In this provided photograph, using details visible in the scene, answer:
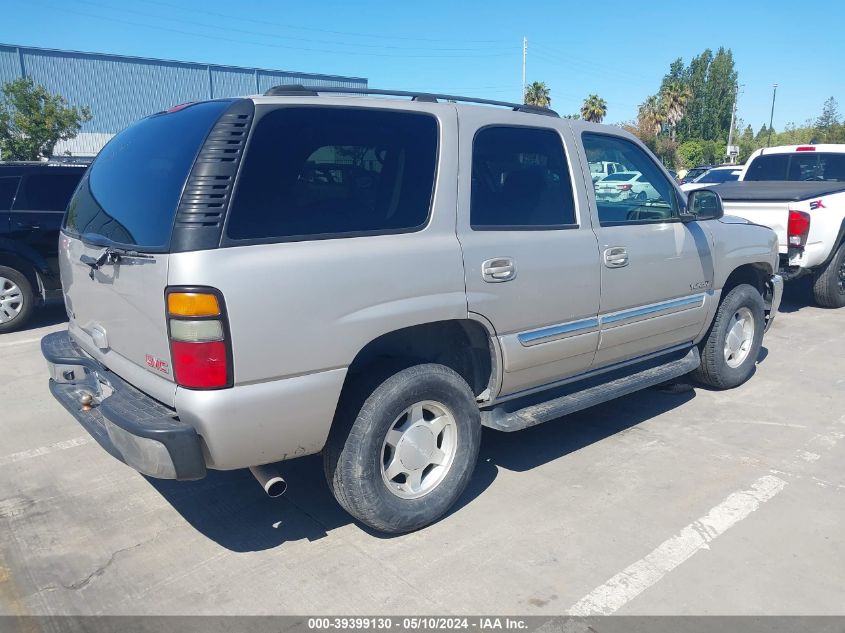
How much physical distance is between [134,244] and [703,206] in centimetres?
363

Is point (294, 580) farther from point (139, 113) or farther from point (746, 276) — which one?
point (139, 113)

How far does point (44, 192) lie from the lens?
24.9 ft

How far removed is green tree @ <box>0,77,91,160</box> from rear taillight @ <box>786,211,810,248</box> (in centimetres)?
2538

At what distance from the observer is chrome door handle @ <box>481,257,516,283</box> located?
3359mm

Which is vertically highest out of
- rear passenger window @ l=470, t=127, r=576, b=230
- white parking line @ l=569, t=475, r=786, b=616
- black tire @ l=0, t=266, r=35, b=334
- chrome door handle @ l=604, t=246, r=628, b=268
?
rear passenger window @ l=470, t=127, r=576, b=230

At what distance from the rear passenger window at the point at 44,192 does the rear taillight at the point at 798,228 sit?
25.8 ft

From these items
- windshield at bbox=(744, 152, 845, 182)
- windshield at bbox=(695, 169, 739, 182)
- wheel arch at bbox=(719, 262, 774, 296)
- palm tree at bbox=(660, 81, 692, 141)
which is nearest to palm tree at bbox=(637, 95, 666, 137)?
palm tree at bbox=(660, 81, 692, 141)

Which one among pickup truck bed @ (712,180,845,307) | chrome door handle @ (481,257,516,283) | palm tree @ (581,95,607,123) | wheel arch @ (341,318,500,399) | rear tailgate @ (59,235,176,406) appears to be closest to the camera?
rear tailgate @ (59,235,176,406)

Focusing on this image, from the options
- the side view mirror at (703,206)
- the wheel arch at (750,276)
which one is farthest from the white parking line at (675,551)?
the wheel arch at (750,276)

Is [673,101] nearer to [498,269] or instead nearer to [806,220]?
[806,220]

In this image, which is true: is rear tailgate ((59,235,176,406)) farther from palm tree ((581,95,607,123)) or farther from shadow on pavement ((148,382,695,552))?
palm tree ((581,95,607,123))

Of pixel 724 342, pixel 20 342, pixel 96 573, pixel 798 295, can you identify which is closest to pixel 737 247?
pixel 724 342

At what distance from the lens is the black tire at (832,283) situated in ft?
26.8

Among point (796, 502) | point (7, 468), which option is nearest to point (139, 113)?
point (7, 468)
